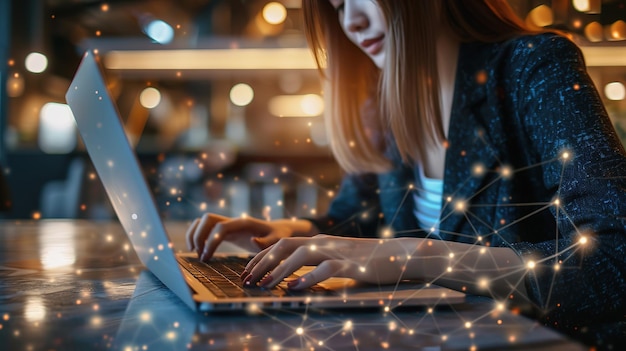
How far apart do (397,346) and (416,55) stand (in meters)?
0.78

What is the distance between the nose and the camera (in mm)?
1167

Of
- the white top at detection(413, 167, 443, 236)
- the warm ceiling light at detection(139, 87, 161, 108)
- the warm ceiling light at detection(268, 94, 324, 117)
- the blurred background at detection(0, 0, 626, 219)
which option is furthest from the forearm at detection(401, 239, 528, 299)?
the warm ceiling light at detection(139, 87, 161, 108)

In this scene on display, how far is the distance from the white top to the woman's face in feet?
0.83

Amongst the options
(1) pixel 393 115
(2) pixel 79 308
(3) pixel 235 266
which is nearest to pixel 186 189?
(1) pixel 393 115

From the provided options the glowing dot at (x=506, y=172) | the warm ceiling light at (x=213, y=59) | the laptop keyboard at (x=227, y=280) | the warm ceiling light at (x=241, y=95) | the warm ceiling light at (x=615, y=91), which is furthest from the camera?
the warm ceiling light at (x=241, y=95)

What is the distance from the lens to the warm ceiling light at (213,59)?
3096mm

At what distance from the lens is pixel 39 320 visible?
1.54 ft

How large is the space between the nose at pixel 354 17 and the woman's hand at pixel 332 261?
626 millimetres

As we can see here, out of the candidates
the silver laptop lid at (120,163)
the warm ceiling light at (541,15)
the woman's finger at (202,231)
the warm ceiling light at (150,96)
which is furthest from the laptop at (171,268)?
the warm ceiling light at (150,96)

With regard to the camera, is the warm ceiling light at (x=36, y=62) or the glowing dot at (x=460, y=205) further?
the warm ceiling light at (x=36, y=62)

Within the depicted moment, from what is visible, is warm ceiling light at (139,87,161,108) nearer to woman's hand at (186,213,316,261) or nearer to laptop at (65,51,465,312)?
woman's hand at (186,213,316,261)

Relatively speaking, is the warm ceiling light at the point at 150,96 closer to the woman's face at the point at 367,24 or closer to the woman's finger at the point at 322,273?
the woman's face at the point at 367,24

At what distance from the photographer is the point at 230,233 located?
1.01 metres

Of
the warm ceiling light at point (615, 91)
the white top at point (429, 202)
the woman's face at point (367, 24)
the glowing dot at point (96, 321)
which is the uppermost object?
the woman's face at point (367, 24)
